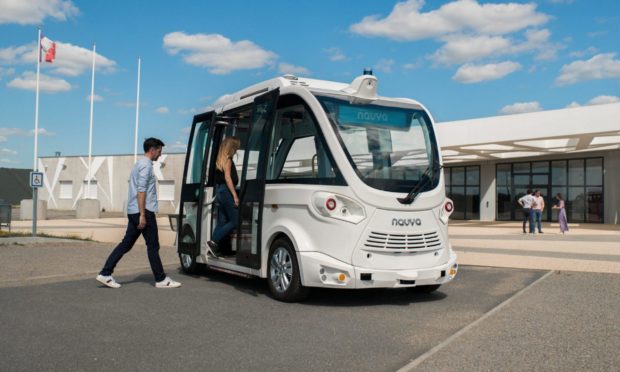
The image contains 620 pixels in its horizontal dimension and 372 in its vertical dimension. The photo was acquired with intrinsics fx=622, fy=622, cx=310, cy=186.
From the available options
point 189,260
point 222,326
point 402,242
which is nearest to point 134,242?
point 189,260

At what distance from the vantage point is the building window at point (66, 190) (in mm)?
51341

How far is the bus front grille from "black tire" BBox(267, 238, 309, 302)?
87 cm

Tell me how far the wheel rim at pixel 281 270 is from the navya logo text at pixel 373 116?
1.86 m

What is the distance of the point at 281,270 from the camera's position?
7.38m

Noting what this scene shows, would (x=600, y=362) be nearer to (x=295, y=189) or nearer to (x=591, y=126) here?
(x=295, y=189)

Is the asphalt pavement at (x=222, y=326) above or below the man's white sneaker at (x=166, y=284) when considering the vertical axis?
below

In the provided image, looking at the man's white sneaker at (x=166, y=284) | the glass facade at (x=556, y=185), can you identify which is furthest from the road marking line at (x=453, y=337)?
the glass facade at (x=556, y=185)

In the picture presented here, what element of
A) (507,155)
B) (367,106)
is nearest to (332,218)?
(367,106)

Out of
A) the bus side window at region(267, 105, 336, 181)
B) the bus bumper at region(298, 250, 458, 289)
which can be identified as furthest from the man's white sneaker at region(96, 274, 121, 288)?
the bus bumper at region(298, 250, 458, 289)

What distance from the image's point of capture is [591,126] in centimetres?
2377

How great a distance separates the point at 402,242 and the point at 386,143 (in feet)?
4.02

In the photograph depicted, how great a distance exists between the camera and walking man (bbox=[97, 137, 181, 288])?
788 cm

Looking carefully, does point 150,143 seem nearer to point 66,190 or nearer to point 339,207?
point 339,207

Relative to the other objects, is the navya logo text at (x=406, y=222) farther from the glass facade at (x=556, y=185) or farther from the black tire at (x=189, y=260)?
the glass facade at (x=556, y=185)
